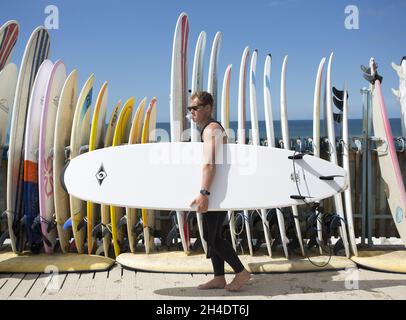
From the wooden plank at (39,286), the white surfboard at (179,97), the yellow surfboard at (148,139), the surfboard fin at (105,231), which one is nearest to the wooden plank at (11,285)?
the wooden plank at (39,286)

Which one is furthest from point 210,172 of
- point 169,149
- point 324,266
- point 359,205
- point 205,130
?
point 359,205

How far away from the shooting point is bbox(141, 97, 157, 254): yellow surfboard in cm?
402

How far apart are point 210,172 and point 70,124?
1.69 meters

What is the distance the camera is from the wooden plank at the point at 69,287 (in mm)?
3260

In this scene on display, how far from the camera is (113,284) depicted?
3504 millimetres

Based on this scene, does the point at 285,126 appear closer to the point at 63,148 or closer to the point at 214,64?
the point at 214,64

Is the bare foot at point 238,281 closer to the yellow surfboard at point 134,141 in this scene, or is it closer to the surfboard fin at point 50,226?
the yellow surfboard at point 134,141

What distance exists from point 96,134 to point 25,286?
4.08ft

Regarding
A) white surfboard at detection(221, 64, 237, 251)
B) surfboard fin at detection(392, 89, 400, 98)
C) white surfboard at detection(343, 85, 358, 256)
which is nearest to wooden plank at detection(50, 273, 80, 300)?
white surfboard at detection(221, 64, 237, 251)

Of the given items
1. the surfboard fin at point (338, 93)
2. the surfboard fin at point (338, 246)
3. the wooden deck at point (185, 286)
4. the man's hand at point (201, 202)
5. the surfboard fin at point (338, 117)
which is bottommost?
the wooden deck at point (185, 286)

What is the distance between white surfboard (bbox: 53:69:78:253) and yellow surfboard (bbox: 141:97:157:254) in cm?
64

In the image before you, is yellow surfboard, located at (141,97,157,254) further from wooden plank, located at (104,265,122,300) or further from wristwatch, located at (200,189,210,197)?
wristwatch, located at (200,189,210,197)

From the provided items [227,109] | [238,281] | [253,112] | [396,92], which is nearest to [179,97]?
[227,109]

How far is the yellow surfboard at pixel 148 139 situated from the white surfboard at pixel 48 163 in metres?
0.73
